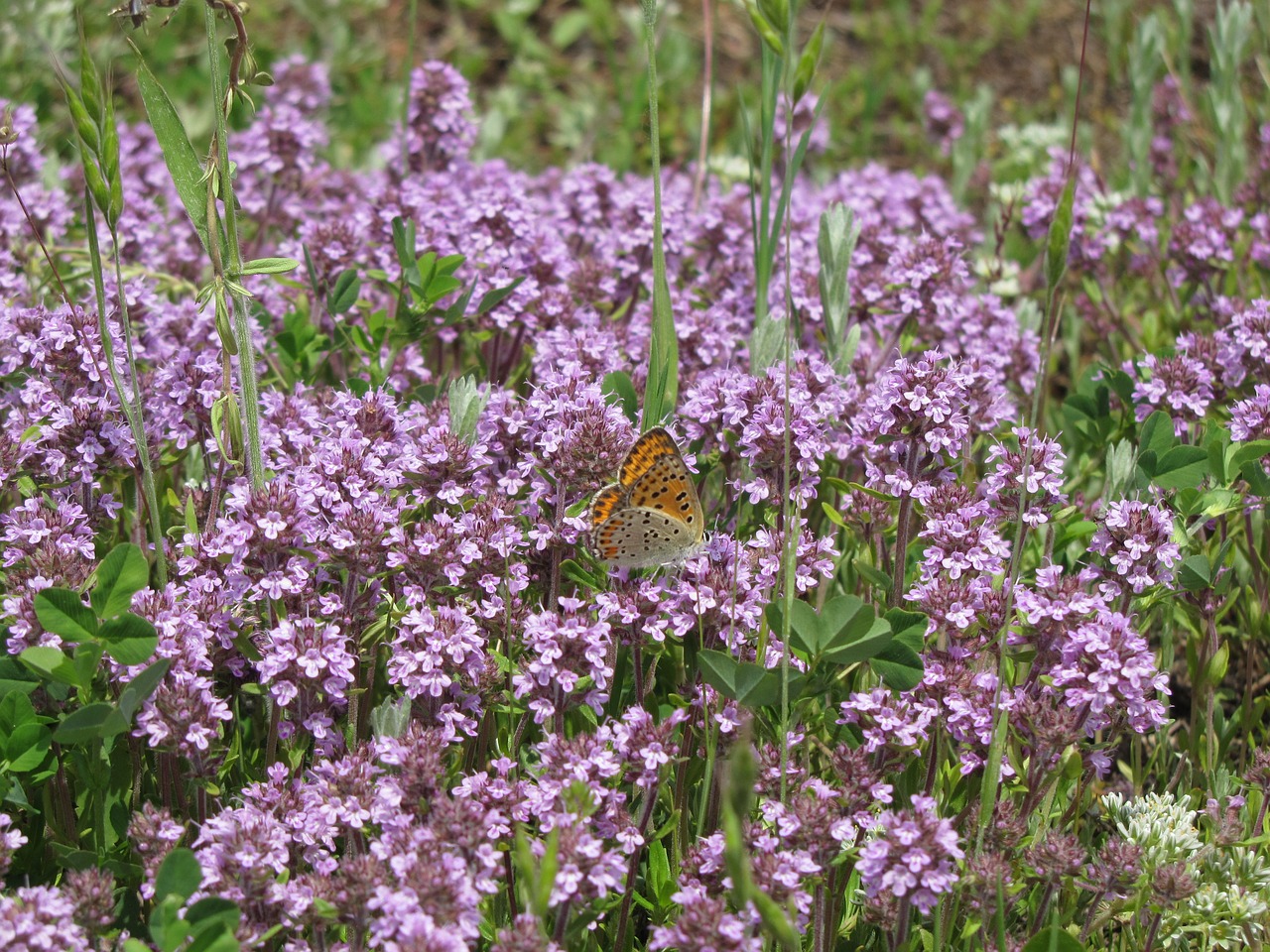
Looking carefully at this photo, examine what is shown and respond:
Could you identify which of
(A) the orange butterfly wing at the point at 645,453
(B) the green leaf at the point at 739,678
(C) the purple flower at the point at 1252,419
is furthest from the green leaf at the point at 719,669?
(C) the purple flower at the point at 1252,419

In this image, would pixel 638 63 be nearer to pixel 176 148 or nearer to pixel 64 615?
pixel 176 148

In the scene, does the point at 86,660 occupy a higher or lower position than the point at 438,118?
lower

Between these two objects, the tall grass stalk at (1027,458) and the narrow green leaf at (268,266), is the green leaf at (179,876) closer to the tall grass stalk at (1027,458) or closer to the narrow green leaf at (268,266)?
the narrow green leaf at (268,266)

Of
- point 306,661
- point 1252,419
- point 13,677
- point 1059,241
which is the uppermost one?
point 1059,241

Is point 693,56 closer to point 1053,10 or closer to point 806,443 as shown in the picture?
point 1053,10

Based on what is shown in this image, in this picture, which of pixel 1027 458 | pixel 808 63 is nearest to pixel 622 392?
pixel 1027 458
